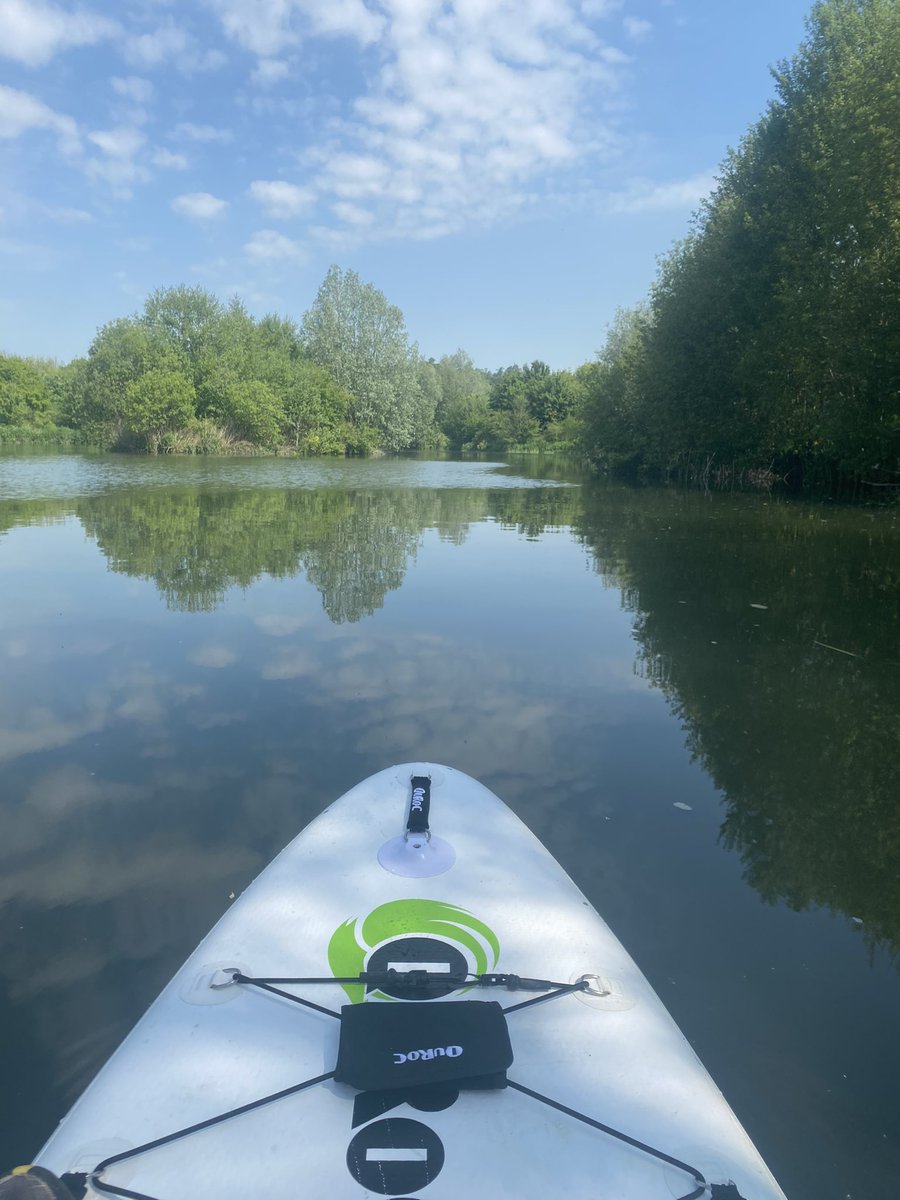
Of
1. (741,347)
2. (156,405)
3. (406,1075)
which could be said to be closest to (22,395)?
(156,405)

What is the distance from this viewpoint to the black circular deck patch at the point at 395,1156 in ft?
4.58

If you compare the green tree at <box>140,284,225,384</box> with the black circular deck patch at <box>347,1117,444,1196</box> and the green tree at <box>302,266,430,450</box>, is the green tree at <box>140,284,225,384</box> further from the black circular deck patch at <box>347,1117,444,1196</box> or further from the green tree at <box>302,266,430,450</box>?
the black circular deck patch at <box>347,1117,444,1196</box>

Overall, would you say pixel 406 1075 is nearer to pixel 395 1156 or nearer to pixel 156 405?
pixel 395 1156

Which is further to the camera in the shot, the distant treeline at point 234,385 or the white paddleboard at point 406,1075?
the distant treeline at point 234,385

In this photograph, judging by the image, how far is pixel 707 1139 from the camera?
154cm

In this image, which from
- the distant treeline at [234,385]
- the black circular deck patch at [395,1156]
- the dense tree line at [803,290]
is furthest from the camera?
the distant treeline at [234,385]

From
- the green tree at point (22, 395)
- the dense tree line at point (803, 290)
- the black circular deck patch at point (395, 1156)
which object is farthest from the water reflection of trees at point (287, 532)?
the green tree at point (22, 395)

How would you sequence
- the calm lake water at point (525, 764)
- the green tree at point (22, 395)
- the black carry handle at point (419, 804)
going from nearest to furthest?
1. the calm lake water at point (525, 764)
2. the black carry handle at point (419, 804)
3. the green tree at point (22, 395)

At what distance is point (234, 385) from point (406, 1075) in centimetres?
4678

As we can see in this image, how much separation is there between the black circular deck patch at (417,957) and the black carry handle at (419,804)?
0.51 metres

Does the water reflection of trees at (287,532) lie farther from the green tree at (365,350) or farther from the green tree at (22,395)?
the green tree at (22,395)

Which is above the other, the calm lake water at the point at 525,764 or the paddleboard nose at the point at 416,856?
the paddleboard nose at the point at 416,856

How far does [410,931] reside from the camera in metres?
2.11

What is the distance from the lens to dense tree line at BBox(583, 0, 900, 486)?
16.6 meters
